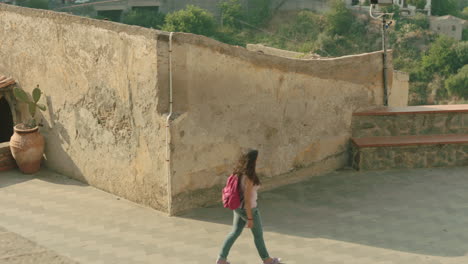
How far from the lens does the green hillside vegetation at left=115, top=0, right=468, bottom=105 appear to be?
232 feet

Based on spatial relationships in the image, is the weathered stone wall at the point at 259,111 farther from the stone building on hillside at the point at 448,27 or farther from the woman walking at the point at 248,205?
the stone building on hillside at the point at 448,27

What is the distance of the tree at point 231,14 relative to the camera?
84.0 metres

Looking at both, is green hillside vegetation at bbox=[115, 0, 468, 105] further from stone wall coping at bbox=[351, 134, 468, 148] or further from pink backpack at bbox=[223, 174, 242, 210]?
pink backpack at bbox=[223, 174, 242, 210]

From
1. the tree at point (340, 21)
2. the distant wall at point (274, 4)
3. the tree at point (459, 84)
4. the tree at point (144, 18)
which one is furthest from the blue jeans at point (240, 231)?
the distant wall at point (274, 4)

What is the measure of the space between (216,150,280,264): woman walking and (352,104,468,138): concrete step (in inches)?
149

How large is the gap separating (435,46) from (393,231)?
7060 cm

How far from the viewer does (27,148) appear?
27.5 feet

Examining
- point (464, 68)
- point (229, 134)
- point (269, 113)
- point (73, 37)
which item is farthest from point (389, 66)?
point (464, 68)

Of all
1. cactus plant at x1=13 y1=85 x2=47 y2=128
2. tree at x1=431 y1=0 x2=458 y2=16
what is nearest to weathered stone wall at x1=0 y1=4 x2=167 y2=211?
cactus plant at x1=13 y1=85 x2=47 y2=128

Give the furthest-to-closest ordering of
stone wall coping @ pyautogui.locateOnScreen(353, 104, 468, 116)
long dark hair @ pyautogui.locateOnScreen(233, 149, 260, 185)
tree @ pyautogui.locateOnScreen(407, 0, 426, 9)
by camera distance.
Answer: tree @ pyautogui.locateOnScreen(407, 0, 426, 9) → stone wall coping @ pyautogui.locateOnScreen(353, 104, 468, 116) → long dark hair @ pyautogui.locateOnScreen(233, 149, 260, 185)

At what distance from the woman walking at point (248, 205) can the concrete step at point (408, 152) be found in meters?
3.49

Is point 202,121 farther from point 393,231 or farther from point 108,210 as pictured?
point 393,231

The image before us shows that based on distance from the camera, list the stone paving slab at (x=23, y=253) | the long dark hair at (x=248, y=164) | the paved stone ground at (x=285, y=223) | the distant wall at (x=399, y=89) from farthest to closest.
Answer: the distant wall at (x=399, y=89) → the paved stone ground at (x=285, y=223) → the stone paving slab at (x=23, y=253) → the long dark hair at (x=248, y=164)

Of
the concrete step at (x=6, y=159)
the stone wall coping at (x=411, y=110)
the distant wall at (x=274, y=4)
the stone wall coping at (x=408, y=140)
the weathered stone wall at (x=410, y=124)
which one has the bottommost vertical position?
the concrete step at (x=6, y=159)
